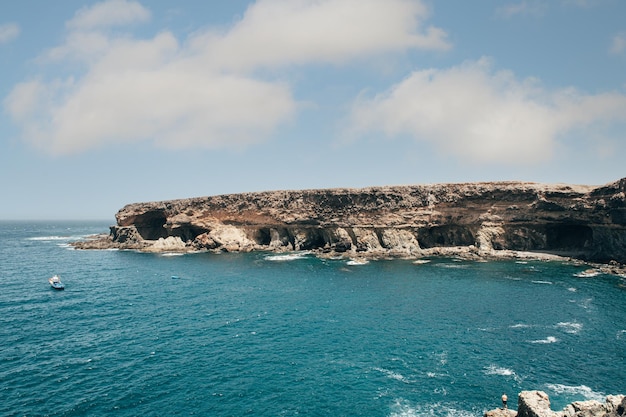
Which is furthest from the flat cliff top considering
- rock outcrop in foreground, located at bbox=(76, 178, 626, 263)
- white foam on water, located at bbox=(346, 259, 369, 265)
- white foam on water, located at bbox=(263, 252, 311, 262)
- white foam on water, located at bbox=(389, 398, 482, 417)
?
white foam on water, located at bbox=(389, 398, 482, 417)

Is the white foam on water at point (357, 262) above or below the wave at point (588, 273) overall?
above

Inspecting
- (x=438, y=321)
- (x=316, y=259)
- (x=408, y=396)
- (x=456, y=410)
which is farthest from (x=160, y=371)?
(x=316, y=259)

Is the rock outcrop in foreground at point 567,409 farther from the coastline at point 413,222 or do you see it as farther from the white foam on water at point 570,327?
the coastline at point 413,222

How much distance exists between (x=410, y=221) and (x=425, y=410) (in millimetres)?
65891

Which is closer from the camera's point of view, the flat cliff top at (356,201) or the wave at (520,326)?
the wave at (520,326)

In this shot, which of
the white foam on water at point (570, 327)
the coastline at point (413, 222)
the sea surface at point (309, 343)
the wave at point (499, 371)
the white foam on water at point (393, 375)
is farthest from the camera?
the coastline at point (413, 222)

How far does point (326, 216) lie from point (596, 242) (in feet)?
185

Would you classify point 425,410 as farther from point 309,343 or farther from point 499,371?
point 309,343

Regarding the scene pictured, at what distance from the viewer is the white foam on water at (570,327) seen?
124 feet

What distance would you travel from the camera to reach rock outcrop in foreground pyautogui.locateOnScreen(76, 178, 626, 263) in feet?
244

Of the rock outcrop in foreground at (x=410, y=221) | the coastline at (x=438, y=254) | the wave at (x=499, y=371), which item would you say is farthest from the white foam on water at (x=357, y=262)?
the wave at (x=499, y=371)

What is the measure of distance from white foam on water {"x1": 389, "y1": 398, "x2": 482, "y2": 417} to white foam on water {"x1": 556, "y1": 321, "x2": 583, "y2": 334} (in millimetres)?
20755

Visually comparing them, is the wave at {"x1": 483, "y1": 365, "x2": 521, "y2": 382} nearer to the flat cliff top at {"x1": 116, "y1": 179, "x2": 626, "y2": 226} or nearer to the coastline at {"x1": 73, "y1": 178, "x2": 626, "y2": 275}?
the coastline at {"x1": 73, "y1": 178, "x2": 626, "y2": 275}

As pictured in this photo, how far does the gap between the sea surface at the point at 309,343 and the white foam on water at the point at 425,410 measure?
13cm
